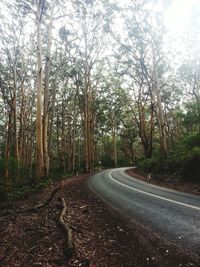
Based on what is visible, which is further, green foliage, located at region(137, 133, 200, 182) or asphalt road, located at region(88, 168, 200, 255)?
green foliage, located at region(137, 133, 200, 182)

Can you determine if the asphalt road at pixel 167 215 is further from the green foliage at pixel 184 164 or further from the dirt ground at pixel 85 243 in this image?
the green foliage at pixel 184 164

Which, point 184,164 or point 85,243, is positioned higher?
point 184,164

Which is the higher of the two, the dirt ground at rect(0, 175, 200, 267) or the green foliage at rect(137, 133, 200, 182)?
the green foliage at rect(137, 133, 200, 182)

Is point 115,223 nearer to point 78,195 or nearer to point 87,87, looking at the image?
point 78,195

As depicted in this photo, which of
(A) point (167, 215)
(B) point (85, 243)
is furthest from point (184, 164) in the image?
(B) point (85, 243)

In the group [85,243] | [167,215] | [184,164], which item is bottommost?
[85,243]

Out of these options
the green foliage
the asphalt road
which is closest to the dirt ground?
the asphalt road

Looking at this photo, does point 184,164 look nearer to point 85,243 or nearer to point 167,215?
point 167,215

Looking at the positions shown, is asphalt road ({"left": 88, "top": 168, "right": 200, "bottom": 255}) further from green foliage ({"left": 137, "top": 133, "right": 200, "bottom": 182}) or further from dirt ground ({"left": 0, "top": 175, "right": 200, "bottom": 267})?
green foliage ({"left": 137, "top": 133, "right": 200, "bottom": 182})

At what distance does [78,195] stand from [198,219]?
590 centimetres

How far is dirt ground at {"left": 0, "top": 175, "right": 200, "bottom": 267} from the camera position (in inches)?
176

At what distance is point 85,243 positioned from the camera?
5.38 meters

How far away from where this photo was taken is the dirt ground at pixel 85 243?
4477 mm

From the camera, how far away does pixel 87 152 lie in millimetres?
26922
